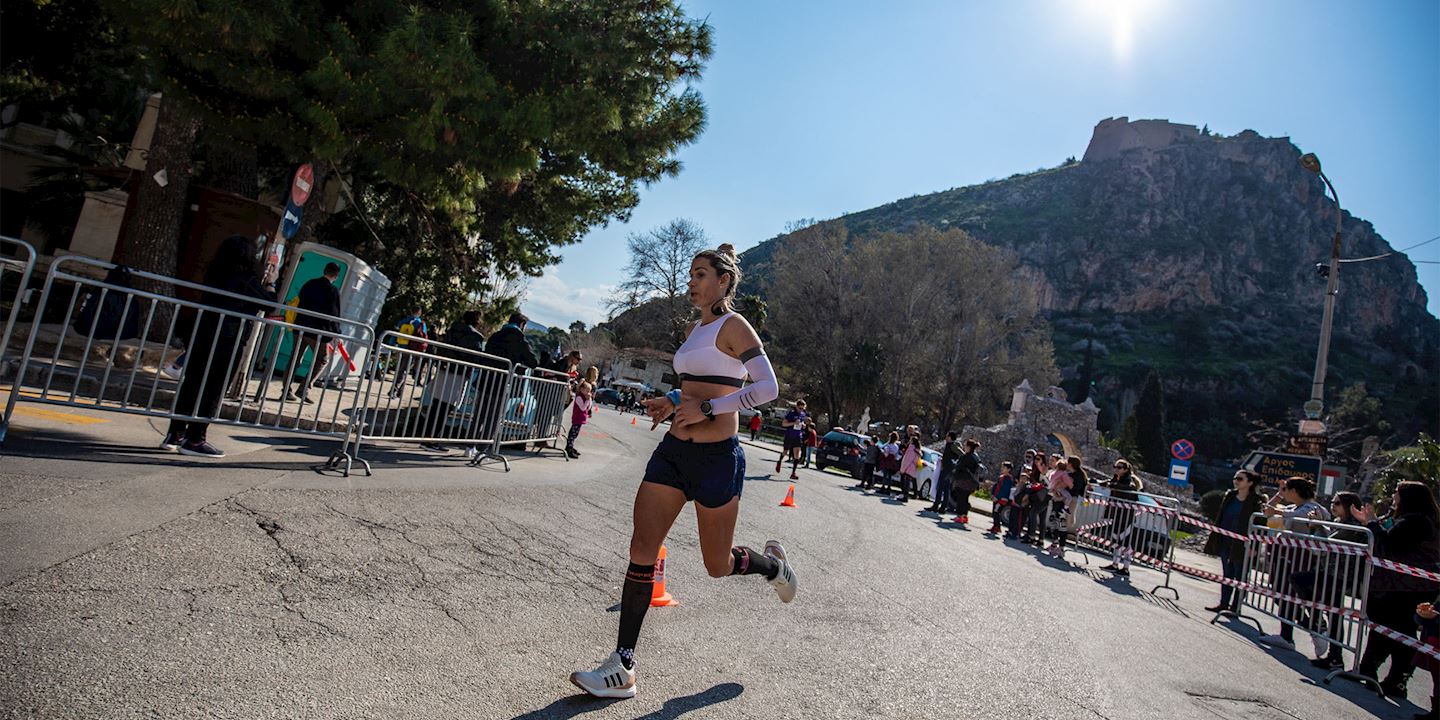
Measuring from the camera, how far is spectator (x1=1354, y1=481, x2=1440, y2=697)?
643cm

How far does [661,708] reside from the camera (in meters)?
2.79

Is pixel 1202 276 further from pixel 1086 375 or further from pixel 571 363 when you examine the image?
pixel 571 363

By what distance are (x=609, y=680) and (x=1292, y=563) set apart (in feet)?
26.9

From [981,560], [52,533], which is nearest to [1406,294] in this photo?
[981,560]

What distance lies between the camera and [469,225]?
53.0 feet

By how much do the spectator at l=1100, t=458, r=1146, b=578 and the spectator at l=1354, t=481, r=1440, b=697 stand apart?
4490mm

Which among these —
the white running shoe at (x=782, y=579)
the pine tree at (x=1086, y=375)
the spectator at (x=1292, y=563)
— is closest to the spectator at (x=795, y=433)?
the spectator at (x=1292, y=563)

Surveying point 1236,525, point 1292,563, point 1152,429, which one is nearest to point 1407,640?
point 1292,563

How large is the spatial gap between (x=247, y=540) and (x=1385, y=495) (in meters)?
24.5

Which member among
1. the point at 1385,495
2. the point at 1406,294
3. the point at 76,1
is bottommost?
the point at 1385,495

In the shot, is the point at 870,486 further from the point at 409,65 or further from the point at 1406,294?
the point at 1406,294

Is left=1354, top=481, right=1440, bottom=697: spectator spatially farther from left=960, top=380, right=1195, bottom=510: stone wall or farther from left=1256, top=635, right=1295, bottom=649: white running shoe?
left=960, top=380, right=1195, bottom=510: stone wall

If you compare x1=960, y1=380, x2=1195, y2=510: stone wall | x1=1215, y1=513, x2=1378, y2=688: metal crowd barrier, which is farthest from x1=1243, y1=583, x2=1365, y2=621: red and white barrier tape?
x1=960, y1=380, x2=1195, y2=510: stone wall

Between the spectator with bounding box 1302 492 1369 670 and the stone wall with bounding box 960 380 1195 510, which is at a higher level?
the stone wall with bounding box 960 380 1195 510
